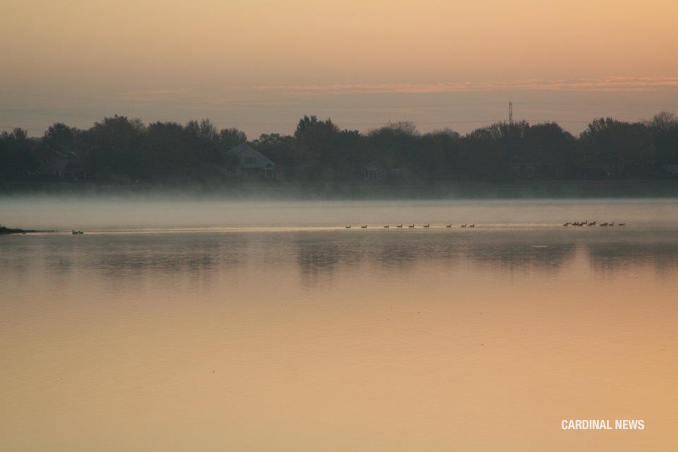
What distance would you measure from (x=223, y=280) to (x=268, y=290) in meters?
2.67

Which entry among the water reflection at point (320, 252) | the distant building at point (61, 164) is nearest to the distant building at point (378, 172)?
the distant building at point (61, 164)

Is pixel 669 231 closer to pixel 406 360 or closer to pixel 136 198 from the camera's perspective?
pixel 406 360

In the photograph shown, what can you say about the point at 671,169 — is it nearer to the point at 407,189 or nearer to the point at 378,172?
the point at 407,189

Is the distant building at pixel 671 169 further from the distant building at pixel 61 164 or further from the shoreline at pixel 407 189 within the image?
the distant building at pixel 61 164

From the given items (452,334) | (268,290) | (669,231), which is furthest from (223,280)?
(669,231)

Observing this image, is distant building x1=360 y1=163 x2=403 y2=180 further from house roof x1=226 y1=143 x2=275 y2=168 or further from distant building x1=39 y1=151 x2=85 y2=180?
distant building x1=39 y1=151 x2=85 y2=180

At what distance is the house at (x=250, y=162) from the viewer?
155 m

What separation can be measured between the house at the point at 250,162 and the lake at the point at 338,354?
124641mm

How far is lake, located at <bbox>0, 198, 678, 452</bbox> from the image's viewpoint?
10.9 meters

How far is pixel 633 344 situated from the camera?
1541 centimetres

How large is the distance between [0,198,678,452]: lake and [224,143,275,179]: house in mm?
124641

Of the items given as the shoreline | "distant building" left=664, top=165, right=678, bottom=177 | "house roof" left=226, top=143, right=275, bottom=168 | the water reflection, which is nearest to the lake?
the water reflection

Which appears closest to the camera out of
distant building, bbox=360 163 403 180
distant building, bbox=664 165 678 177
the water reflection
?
the water reflection

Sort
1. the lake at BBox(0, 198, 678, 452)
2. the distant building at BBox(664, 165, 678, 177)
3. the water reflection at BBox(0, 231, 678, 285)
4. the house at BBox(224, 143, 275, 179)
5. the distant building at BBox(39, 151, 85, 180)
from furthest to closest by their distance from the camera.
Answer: the house at BBox(224, 143, 275, 179) < the distant building at BBox(664, 165, 678, 177) < the distant building at BBox(39, 151, 85, 180) < the water reflection at BBox(0, 231, 678, 285) < the lake at BBox(0, 198, 678, 452)
